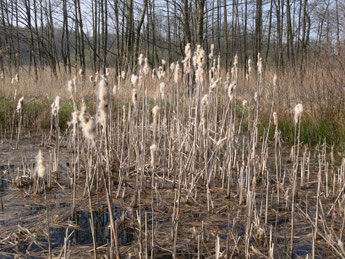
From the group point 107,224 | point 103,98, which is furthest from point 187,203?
point 103,98

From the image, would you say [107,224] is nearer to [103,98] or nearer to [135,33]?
[103,98]

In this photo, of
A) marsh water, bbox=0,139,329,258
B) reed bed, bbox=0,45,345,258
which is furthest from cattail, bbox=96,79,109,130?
marsh water, bbox=0,139,329,258

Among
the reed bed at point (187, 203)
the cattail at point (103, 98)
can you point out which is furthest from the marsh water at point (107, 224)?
the cattail at point (103, 98)

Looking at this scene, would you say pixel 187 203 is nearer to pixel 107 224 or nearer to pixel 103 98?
pixel 107 224

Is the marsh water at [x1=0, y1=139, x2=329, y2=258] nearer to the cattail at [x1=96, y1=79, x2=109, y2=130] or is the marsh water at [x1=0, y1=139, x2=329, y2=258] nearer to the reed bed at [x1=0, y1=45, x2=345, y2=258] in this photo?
the reed bed at [x1=0, y1=45, x2=345, y2=258]

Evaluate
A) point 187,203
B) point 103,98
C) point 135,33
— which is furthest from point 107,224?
point 135,33

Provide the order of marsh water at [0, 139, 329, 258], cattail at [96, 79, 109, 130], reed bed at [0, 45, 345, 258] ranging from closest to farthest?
1. cattail at [96, 79, 109, 130]
2. reed bed at [0, 45, 345, 258]
3. marsh water at [0, 139, 329, 258]

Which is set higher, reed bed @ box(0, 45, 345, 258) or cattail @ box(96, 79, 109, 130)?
cattail @ box(96, 79, 109, 130)

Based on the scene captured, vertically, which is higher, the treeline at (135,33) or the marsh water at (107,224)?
the treeline at (135,33)

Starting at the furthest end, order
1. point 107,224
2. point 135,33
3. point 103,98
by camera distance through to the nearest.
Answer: point 135,33 < point 107,224 < point 103,98

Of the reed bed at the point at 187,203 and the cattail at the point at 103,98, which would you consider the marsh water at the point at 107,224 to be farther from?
the cattail at the point at 103,98

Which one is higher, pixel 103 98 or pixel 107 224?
pixel 103 98

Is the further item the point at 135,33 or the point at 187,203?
the point at 135,33

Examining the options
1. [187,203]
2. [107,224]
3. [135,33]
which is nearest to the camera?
[107,224]
